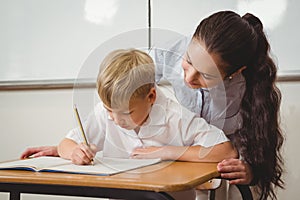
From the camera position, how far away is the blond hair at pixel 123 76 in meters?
1.11

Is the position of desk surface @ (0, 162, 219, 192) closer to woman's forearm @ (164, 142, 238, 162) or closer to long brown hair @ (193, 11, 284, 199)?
woman's forearm @ (164, 142, 238, 162)

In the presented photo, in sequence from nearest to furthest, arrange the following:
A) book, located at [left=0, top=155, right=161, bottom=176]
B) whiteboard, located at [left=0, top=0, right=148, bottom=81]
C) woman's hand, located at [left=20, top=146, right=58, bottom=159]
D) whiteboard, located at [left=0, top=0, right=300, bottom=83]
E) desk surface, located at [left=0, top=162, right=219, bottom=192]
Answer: desk surface, located at [left=0, top=162, right=219, bottom=192], book, located at [left=0, top=155, right=161, bottom=176], woman's hand, located at [left=20, top=146, right=58, bottom=159], whiteboard, located at [left=0, top=0, right=300, bottom=83], whiteboard, located at [left=0, top=0, right=148, bottom=81]

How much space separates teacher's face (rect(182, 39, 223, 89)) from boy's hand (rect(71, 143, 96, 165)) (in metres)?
0.27

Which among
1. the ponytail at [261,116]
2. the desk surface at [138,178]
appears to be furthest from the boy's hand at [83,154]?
the ponytail at [261,116]

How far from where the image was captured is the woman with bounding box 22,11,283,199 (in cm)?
124

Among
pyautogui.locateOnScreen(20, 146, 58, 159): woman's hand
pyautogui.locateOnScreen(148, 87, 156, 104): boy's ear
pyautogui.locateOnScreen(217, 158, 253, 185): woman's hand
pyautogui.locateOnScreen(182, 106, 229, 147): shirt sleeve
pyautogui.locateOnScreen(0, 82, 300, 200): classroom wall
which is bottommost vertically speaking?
pyautogui.locateOnScreen(0, 82, 300, 200): classroom wall

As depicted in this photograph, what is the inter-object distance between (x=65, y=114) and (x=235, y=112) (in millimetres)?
835

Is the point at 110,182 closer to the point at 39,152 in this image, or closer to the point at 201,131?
the point at 201,131

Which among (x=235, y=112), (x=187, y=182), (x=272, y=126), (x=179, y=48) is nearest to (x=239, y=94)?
(x=235, y=112)

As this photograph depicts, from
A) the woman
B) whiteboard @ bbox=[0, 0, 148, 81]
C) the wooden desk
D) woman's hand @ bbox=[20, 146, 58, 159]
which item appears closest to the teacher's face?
the woman

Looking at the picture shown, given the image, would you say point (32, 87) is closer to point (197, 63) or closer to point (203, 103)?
point (203, 103)

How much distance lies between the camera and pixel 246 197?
1.39 meters

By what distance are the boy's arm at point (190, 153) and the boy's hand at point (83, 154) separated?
0.44ft

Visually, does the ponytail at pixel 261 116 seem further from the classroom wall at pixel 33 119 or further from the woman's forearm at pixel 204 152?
the classroom wall at pixel 33 119
